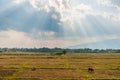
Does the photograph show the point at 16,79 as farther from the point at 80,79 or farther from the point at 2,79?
the point at 80,79

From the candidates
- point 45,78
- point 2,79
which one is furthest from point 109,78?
point 2,79

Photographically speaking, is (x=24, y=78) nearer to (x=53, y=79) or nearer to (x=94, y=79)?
(x=53, y=79)

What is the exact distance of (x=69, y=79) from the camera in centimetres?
3700

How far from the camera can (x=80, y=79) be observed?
36875 millimetres

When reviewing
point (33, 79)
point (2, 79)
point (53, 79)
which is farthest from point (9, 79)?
point (53, 79)

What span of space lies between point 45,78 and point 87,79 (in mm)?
6544

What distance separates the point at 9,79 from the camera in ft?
121

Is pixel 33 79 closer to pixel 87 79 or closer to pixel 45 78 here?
pixel 45 78

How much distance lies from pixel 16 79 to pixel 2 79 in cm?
213

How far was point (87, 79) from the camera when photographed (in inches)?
1457

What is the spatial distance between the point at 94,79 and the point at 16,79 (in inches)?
474

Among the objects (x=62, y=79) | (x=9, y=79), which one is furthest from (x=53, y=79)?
(x=9, y=79)

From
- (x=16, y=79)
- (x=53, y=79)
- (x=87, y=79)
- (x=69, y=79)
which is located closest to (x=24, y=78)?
(x=16, y=79)

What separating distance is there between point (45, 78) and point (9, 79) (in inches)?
218
